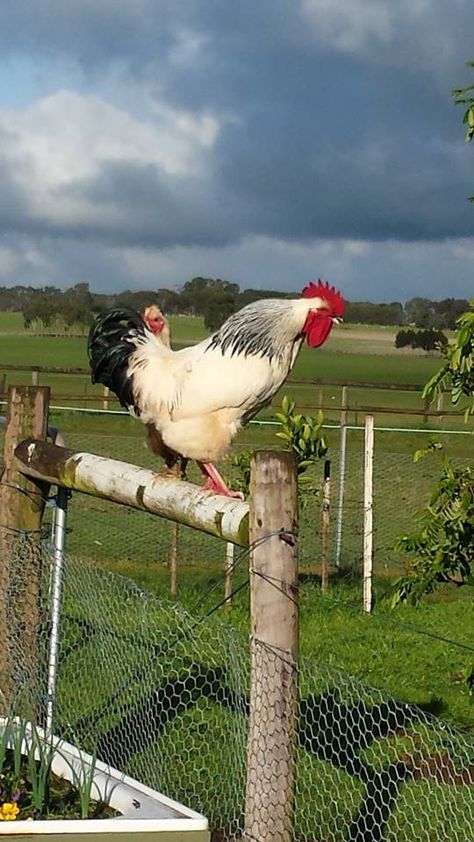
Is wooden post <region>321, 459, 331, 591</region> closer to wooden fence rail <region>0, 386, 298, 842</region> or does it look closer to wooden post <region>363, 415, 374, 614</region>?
wooden post <region>363, 415, 374, 614</region>

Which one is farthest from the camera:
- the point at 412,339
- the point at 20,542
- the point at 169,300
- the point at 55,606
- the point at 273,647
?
the point at 412,339

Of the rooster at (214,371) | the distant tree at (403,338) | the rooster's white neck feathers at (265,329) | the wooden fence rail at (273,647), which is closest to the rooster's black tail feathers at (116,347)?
the rooster at (214,371)

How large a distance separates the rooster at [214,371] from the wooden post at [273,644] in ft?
6.71

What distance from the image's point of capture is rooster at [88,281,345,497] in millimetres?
5305

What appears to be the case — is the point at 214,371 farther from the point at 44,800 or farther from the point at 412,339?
the point at 412,339

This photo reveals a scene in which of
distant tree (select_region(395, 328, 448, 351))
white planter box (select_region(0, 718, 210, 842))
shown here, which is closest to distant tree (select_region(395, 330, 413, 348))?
distant tree (select_region(395, 328, 448, 351))

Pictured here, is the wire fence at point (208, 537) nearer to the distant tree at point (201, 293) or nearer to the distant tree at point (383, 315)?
the distant tree at point (201, 293)

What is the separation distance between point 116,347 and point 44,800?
9.14 ft

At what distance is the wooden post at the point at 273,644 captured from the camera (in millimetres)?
3037

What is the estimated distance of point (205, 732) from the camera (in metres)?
6.06

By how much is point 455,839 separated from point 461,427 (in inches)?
922

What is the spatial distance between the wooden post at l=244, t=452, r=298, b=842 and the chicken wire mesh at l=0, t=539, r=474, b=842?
0.65 metres

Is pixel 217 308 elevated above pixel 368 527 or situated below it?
above

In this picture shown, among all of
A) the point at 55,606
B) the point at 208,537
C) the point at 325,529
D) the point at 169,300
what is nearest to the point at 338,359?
the point at 208,537
